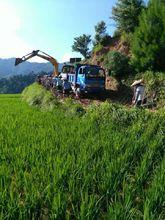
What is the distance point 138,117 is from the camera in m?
11.0

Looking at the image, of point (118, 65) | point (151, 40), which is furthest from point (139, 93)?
point (118, 65)

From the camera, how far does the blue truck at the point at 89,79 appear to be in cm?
2203

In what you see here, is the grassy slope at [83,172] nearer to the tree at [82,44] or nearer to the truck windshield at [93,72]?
the truck windshield at [93,72]

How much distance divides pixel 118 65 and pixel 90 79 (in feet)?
10.2

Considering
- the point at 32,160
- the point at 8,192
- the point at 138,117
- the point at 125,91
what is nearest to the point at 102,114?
the point at 138,117

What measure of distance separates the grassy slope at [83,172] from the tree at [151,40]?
36.1ft

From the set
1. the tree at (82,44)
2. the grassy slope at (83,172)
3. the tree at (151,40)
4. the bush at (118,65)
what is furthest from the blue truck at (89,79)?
the tree at (82,44)

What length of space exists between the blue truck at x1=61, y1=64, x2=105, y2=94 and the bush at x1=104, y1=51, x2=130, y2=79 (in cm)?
190

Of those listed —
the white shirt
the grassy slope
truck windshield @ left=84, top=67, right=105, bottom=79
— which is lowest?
the grassy slope

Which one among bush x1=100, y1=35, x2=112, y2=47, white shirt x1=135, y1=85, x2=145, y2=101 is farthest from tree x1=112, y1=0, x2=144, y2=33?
white shirt x1=135, y1=85, x2=145, y2=101

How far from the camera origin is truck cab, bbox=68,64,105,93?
22016 millimetres

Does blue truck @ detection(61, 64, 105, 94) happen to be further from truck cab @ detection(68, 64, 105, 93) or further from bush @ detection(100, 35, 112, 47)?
bush @ detection(100, 35, 112, 47)

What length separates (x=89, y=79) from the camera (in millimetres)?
22156

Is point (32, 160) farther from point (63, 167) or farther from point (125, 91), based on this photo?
point (125, 91)
